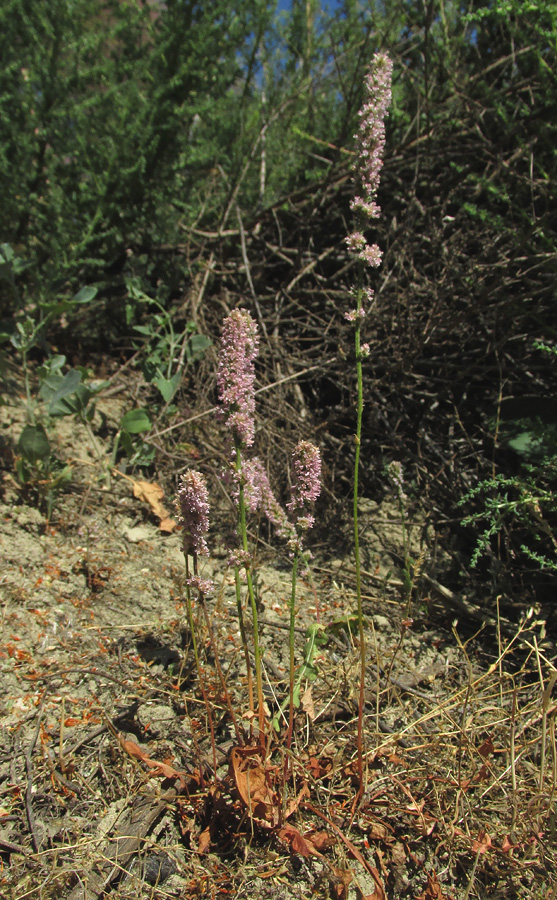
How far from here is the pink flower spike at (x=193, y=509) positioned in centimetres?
135

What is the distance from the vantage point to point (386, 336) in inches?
110

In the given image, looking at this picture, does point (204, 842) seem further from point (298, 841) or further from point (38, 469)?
point (38, 469)

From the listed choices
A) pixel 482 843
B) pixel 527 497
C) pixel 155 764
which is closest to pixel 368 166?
pixel 527 497

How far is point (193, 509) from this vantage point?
54.4 inches

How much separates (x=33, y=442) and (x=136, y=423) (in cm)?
46

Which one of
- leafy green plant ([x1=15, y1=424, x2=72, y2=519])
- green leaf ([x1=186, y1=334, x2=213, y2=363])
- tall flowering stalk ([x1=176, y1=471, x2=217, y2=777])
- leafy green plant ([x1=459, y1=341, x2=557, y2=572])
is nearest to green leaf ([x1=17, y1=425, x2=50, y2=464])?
leafy green plant ([x1=15, y1=424, x2=72, y2=519])

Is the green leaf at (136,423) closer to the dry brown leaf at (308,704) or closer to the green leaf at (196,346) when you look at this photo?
the green leaf at (196,346)

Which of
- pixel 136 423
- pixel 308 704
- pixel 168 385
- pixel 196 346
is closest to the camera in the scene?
pixel 308 704

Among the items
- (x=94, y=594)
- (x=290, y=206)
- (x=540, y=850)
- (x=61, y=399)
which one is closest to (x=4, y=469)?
(x=61, y=399)

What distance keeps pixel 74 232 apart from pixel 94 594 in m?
2.06

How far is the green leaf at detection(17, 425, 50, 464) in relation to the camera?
2.40 meters

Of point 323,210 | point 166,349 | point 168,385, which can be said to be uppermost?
point 323,210

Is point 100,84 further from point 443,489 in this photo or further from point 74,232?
point 443,489

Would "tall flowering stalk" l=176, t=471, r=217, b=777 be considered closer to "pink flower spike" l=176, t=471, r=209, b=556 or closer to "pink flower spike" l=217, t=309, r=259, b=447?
"pink flower spike" l=176, t=471, r=209, b=556
